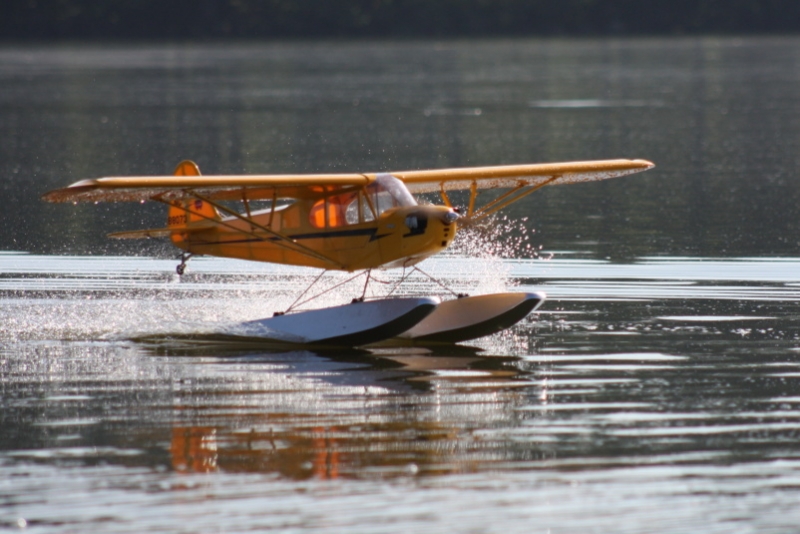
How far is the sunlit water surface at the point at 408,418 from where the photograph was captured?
802 centimetres

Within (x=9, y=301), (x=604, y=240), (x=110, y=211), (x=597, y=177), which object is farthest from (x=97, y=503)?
(x=110, y=211)

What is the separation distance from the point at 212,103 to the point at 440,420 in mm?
46237

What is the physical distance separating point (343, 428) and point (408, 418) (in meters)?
0.56

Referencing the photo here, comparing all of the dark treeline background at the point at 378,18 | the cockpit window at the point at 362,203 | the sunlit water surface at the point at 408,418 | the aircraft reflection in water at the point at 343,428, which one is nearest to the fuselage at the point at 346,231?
the cockpit window at the point at 362,203

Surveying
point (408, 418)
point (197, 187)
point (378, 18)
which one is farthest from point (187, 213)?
A: point (378, 18)

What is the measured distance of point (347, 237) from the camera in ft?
43.1

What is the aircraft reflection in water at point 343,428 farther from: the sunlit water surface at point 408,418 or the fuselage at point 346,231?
the fuselage at point 346,231

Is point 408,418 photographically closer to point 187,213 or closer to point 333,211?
point 333,211

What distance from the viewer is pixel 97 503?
319 inches

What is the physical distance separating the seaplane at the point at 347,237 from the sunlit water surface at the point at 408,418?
0.99ft

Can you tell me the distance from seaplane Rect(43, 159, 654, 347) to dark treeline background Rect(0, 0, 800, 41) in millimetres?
124264

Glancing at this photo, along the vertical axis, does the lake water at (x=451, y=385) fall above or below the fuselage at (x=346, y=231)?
below

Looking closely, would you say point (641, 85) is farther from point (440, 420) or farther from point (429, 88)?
point (440, 420)

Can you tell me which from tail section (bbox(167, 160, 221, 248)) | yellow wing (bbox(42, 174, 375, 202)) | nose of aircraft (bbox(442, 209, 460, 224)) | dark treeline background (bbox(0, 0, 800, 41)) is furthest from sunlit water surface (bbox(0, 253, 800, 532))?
dark treeline background (bbox(0, 0, 800, 41))
